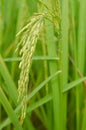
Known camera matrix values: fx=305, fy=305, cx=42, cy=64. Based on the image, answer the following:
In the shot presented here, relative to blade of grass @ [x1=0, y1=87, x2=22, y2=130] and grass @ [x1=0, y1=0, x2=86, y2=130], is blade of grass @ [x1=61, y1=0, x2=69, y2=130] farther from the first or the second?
blade of grass @ [x1=0, y1=87, x2=22, y2=130]

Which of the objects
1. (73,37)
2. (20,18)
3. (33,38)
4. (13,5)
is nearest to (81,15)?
(73,37)

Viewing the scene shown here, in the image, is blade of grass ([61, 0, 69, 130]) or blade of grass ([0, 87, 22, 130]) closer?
blade of grass ([0, 87, 22, 130])

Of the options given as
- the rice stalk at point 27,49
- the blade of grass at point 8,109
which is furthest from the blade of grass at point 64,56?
the rice stalk at point 27,49

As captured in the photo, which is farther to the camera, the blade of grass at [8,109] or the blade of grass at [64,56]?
the blade of grass at [64,56]

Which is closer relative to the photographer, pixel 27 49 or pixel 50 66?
pixel 27 49

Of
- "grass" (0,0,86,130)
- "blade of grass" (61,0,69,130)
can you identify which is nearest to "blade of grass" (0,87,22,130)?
"grass" (0,0,86,130)

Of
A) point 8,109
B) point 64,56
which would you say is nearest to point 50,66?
point 64,56

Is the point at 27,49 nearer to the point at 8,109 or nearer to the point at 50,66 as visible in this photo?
the point at 8,109

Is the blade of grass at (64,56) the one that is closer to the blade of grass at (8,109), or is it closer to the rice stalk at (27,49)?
the blade of grass at (8,109)
